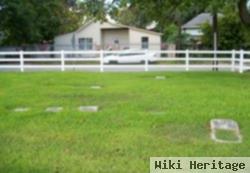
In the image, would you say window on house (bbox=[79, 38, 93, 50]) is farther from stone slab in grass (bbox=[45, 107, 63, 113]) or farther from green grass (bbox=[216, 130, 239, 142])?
green grass (bbox=[216, 130, 239, 142])

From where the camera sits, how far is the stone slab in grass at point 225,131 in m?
7.85

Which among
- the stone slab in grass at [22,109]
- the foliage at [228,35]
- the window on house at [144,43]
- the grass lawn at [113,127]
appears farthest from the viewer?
the window on house at [144,43]

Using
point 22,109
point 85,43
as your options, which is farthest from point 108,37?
point 22,109

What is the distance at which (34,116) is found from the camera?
32.4 ft

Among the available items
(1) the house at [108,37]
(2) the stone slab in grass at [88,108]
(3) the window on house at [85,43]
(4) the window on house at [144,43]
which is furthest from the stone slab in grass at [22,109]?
(3) the window on house at [85,43]

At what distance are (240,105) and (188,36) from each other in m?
33.5

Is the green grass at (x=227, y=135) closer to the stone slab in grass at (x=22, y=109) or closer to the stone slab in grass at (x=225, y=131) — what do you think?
the stone slab in grass at (x=225, y=131)

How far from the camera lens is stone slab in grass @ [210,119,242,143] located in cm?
785

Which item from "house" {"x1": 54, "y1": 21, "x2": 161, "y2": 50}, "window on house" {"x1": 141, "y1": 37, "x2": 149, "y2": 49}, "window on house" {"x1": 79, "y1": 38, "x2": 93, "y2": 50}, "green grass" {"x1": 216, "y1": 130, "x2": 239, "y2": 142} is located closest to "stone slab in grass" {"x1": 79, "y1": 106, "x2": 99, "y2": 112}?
"green grass" {"x1": 216, "y1": 130, "x2": 239, "y2": 142}

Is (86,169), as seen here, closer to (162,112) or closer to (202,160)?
(202,160)

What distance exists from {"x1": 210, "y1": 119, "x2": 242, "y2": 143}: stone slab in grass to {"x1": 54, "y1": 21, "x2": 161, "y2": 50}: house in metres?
34.6

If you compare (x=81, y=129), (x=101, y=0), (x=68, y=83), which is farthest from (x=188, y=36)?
(x=81, y=129)

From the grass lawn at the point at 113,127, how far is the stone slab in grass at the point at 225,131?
11 cm

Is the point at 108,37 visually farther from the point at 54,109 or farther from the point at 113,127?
the point at 113,127
